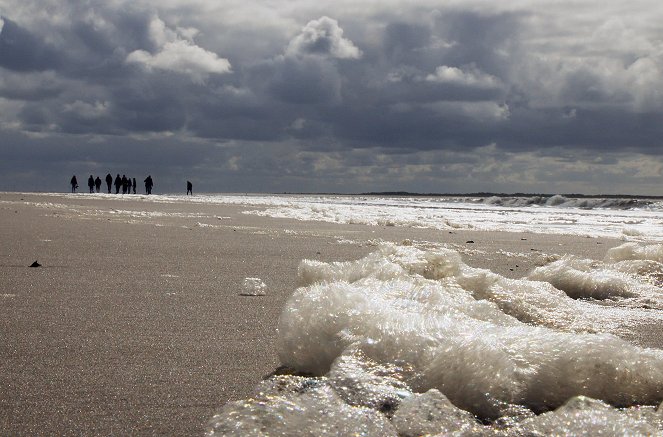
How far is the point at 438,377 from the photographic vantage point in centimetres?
197

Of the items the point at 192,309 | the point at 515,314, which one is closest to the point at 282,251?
the point at 192,309

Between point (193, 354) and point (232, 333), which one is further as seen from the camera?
point (232, 333)

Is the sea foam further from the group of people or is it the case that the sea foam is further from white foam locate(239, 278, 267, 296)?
the group of people

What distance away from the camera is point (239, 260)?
5.93 meters

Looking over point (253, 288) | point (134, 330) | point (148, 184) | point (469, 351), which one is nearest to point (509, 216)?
point (253, 288)

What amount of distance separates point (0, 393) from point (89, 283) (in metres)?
2.26

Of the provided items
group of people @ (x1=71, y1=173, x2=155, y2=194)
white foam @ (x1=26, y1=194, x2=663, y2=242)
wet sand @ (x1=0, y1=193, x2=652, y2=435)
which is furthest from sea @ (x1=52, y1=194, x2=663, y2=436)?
group of people @ (x1=71, y1=173, x2=155, y2=194)

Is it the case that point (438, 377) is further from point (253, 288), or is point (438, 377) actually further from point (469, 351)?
point (253, 288)

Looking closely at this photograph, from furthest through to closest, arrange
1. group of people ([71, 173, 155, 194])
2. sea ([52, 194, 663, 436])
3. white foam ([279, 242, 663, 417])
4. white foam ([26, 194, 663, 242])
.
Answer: group of people ([71, 173, 155, 194])
white foam ([26, 194, 663, 242])
white foam ([279, 242, 663, 417])
sea ([52, 194, 663, 436])

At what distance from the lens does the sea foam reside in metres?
1.72

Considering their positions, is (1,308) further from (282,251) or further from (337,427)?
(282,251)

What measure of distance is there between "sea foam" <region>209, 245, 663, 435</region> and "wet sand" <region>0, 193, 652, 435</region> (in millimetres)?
241

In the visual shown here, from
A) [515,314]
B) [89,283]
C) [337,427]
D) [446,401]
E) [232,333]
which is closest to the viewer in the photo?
[337,427]

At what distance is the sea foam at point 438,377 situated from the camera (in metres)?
1.72
